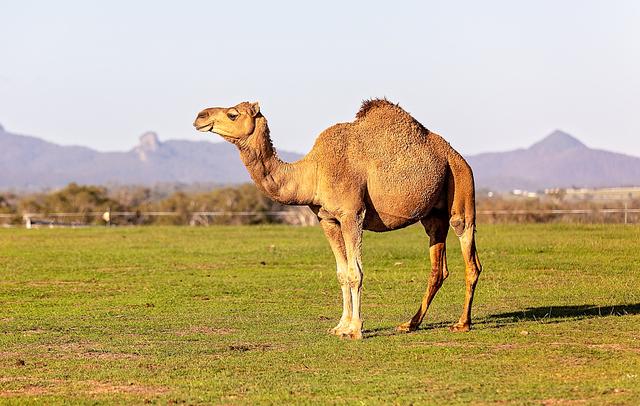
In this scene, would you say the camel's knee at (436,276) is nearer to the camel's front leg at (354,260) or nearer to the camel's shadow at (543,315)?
the camel's shadow at (543,315)

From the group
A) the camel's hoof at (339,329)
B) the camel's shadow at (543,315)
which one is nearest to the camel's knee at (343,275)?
the camel's hoof at (339,329)

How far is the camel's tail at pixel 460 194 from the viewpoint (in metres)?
18.1

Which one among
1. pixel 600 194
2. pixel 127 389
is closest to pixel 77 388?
pixel 127 389

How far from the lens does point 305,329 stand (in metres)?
18.2

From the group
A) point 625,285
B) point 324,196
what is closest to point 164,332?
point 324,196

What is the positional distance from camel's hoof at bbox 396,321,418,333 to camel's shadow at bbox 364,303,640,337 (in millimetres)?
82

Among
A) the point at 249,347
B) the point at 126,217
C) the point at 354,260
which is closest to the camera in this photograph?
the point at 249,347

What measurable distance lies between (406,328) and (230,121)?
3917 millimetres

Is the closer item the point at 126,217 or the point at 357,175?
the point at 357,175

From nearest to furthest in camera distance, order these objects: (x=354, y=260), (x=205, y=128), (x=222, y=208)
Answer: (x=205, y=128) → (x=354, y=260) → (x=222, y=208)

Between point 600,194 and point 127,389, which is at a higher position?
point 600,194

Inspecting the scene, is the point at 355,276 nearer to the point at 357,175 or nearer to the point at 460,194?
the point at 357,175

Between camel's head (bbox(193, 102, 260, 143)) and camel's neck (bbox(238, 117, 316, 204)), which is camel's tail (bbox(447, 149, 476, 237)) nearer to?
camel's neck (bbox(238, 117, 316, 204))

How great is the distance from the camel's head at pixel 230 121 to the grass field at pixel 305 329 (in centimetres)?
282
